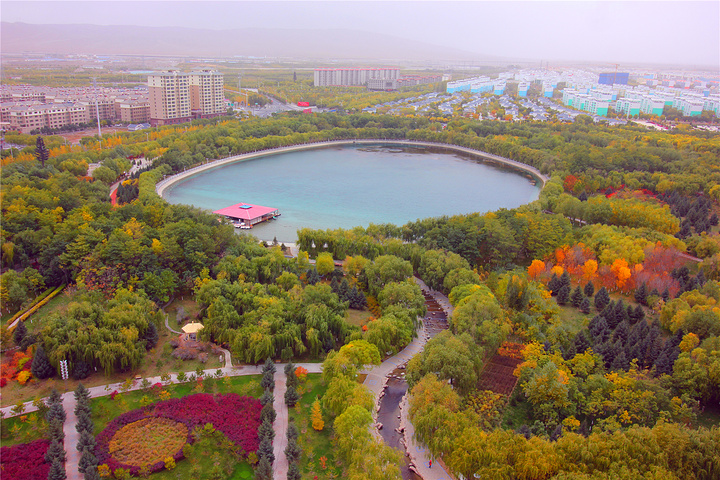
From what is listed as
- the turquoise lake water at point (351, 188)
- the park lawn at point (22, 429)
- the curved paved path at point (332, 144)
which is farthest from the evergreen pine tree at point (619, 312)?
the curved paved path at point (332, 144)

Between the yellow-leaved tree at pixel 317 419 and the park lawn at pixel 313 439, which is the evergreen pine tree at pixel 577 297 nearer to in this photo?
the park lawn at pixel 313 439

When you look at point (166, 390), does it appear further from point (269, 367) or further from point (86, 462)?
point (86, 462)

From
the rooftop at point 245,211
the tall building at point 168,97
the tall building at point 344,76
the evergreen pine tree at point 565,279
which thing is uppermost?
the tall building at point 344,76

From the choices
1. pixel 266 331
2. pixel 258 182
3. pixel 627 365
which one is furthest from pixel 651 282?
pixel 258 182

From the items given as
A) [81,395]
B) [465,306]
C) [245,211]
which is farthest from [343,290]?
[245,211]

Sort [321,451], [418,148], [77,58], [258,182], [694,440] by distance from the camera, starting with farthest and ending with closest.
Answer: [77,58] < [418,148] < [258,182] < [321,451] < [694,440]

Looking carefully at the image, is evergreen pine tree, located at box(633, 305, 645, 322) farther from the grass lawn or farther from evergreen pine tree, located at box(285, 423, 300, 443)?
the grass lawn

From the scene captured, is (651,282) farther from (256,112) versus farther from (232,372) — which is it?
(256,112)
